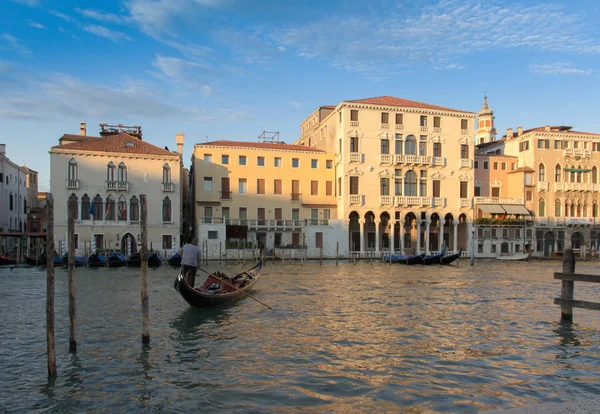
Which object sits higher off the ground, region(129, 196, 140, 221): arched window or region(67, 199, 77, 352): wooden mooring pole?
region(129, 196, 140, 221): arched window

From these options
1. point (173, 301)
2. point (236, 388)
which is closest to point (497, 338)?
point (236, 388)

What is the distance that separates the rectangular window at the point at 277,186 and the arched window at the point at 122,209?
32.7 feet

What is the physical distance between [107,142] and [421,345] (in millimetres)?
28499

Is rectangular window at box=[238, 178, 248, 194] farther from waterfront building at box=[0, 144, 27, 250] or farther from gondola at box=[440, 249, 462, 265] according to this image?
waterfront building at box=[0, 144, 27, 250]

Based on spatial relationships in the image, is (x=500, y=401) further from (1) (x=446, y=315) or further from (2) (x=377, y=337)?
(1) (x=446, y=315)

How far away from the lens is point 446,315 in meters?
11.6

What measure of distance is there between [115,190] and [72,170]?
275 cm

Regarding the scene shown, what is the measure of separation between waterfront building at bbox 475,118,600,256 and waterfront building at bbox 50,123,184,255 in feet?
77.7

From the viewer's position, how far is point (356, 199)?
3556 cm

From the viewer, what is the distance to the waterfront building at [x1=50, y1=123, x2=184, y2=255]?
3119cm

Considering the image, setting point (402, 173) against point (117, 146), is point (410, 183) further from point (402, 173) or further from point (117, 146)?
point (117, 146)

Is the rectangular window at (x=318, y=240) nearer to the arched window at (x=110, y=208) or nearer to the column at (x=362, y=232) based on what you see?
the column at (x=362, y=232)

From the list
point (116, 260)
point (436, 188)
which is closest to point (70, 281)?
point (116, 260)

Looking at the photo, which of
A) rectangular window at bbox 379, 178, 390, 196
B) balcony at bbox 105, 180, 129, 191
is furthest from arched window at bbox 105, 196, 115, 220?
rectangular window at bbox 379, 178, 390, 196
